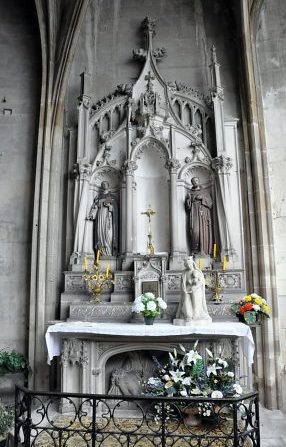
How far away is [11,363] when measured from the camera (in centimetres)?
882

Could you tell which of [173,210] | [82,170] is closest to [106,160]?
[82,170]

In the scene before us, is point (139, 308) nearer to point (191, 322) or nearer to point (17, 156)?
point (191, 322)

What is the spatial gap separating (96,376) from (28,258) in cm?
346

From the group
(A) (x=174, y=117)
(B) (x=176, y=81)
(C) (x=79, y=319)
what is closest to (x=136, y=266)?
(C) (x=79, y=319)

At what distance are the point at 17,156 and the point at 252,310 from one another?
6.51 metres

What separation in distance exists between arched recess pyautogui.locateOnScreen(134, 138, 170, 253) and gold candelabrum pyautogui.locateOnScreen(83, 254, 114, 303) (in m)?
0.93

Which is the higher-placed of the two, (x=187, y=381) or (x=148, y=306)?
(x=148, y=306)

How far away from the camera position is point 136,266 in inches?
355

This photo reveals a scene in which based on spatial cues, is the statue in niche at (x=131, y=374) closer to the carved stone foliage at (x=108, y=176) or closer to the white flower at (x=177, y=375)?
the white flower at (x=177, y=375)

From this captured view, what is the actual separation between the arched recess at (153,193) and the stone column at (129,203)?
0.22 m

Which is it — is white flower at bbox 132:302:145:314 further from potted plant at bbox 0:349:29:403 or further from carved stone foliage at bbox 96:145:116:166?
carved stone foliage at bbox 96:145:116:166

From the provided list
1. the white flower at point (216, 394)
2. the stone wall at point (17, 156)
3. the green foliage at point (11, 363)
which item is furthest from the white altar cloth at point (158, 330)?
the stone wall at point (17, 156)

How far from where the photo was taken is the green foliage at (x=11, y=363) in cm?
884

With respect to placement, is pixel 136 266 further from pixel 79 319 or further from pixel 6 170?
pixel 6 170
